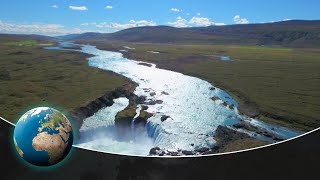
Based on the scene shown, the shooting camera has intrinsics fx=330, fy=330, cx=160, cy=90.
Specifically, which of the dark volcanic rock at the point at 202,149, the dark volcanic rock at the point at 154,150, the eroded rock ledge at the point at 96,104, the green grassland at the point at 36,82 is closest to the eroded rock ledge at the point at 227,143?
the dark volcanic rock at the point at 202,149

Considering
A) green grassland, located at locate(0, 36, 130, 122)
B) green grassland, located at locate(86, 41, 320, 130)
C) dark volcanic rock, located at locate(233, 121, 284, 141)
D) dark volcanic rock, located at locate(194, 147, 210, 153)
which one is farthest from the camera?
dark volcanic rock, located at locate(233, 121, 284, 141)

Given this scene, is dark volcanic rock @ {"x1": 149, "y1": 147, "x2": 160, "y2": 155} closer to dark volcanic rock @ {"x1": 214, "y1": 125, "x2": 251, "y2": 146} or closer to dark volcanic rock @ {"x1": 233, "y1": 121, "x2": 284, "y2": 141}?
dark volcanic rock @ {"x1": 214, "y1": 125, "x2": 251, "y2": 146}

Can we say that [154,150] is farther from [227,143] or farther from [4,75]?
[4,75]

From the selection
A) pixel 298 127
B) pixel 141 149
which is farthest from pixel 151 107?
pixel 298 127

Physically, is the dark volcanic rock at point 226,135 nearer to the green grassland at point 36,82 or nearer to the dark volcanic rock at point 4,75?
the green grassland at point 36,82

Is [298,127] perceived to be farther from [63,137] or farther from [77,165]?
[63,137]

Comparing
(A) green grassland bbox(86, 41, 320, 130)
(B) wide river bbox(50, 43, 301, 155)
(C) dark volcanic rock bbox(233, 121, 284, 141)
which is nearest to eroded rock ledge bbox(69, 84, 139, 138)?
(B) wide river bbox(50, 43, 301, 155)
